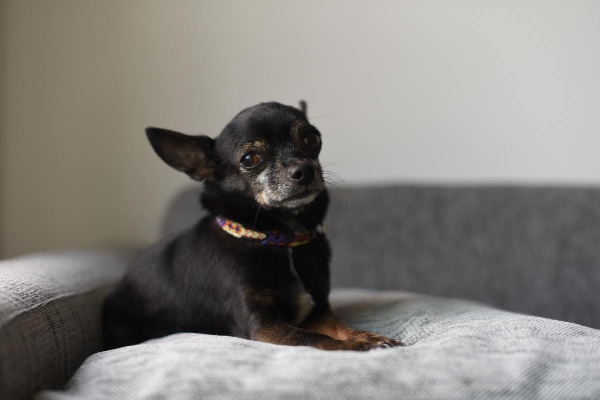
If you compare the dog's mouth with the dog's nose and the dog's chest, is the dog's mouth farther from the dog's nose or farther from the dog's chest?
the dog's chest

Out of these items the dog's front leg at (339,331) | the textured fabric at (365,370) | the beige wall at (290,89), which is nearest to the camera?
the textured fabric at (365,370)

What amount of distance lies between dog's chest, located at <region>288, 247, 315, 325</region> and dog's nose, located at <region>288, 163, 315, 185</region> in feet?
0.72

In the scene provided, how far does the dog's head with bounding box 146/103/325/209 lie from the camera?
156 cm

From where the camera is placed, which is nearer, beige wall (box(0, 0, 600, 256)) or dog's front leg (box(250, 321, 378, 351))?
dog's front leg (box(250, 321, 378, 351))

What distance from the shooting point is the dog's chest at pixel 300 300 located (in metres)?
1.58

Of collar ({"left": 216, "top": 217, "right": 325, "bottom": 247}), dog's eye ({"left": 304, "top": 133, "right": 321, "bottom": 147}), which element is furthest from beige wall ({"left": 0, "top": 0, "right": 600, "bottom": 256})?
collar ({"left": 216, "top": 217, "right": 325, "bottom": 247})

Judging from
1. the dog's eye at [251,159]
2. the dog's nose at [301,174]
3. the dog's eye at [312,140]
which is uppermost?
the dog's eye at [312,140]

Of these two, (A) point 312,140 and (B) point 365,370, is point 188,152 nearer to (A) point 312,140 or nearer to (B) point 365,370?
(A) point 312,140

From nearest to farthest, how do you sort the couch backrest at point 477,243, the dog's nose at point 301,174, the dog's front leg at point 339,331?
the dog's front leg at point 339,331, the dog's nose at point 301,174, the couch backrest at point 477,243

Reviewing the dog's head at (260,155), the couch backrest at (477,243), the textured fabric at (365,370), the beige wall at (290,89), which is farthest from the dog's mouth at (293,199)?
the beige wall at (290,89)

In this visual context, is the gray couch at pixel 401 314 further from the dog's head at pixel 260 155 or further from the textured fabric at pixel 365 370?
the dog's head at pixel 260 155

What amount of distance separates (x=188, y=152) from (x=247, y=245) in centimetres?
34

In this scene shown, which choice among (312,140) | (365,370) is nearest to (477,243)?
(312,140)

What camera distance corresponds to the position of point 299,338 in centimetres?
135
